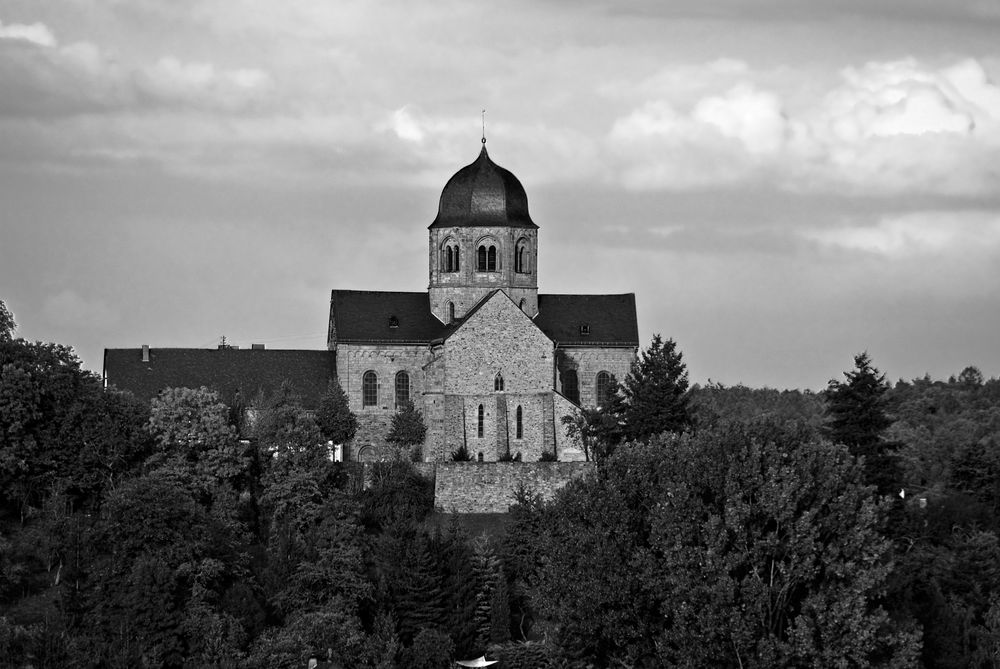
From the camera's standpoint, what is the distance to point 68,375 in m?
60.3

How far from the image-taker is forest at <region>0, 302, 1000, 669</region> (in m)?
45.9

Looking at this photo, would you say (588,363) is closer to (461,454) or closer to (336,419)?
(461,454)

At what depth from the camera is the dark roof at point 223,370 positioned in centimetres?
7062

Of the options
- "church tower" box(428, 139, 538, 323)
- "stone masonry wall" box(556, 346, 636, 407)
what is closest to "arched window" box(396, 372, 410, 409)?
"church tower" box(428, 139, 538, 323)

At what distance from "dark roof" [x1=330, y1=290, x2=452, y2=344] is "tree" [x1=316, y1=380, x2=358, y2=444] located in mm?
2874

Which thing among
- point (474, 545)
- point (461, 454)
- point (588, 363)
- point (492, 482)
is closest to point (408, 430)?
point (461, 454)

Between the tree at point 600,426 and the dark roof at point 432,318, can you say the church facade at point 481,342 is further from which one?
the tree at point 600,426

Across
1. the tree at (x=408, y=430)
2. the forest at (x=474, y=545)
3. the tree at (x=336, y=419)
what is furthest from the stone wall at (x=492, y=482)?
the tree at (x=336, y=419)

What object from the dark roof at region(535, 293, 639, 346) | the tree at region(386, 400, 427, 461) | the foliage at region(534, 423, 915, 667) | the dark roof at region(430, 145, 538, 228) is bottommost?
the foliage at region(534, 423, 915, 667)

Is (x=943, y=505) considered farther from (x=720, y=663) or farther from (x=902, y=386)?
(x=902, y=386)

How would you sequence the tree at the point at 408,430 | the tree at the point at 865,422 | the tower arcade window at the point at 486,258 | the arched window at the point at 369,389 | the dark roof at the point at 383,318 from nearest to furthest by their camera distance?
1. the tree at the point at 865,422
2. the tree at the point at 408,430
3. the arched window at the point at 369,389
4. the dark roof at the point at 383,318
5. the tower arcade window at the point at 486,258

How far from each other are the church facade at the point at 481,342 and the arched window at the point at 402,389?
36 mm

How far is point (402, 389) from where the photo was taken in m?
72.5

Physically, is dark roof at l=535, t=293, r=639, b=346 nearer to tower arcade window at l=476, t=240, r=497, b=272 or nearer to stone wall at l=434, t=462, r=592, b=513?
tower arcade window at l=476, t=240, r=497, b=272
